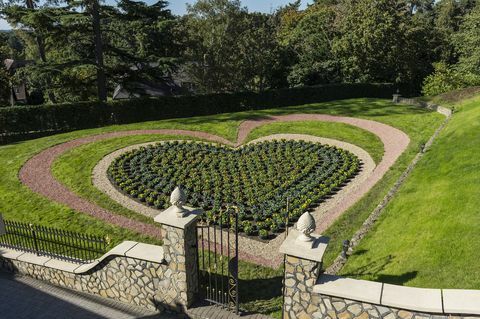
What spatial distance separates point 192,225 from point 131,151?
14830mm

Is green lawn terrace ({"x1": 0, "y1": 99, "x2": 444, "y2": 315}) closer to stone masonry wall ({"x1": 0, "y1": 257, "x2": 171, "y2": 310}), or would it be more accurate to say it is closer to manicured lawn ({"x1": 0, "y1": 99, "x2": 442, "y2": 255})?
manicured lawn ({"x1": 0, "y1": 99, "x2": 442, "y2": 255})

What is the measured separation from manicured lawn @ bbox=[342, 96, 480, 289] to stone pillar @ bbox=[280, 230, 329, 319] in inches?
113

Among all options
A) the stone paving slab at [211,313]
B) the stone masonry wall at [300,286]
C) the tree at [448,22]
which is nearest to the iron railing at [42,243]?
the stone paving slab at [211,313]

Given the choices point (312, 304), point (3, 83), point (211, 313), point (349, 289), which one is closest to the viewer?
point (349, 289)

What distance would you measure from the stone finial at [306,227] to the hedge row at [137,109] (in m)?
27.5

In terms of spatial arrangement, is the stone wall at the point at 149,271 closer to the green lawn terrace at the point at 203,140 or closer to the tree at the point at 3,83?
the green lawn terrace at the point at 203,140

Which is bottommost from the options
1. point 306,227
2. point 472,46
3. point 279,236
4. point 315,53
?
point 279,236

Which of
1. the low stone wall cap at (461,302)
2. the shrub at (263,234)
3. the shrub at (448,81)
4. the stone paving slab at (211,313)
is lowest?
the stone paving slab at (211,313)

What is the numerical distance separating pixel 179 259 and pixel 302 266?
9.59 ft

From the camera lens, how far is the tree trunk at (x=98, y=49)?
3012 centimetres

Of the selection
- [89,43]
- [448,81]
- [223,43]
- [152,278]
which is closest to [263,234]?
[152,278]

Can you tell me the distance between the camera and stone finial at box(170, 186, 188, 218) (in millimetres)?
8242

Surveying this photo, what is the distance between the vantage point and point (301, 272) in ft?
23.4

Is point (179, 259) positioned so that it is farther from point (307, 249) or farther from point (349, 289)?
point (349, 289)
